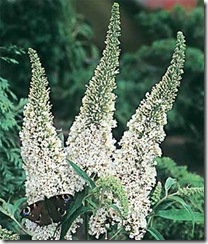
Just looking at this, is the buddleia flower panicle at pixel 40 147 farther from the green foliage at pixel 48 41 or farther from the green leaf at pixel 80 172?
the green foliage at pixel 48 41

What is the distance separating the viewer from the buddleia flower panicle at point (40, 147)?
103cm

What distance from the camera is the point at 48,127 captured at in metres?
1.03

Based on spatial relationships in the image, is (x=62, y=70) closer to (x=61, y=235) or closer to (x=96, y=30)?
(x=96, y=30)

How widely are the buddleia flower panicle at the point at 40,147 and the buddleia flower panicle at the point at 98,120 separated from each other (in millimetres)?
31

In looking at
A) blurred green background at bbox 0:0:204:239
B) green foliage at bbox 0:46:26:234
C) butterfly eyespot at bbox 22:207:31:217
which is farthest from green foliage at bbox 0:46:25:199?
blurred green background at bbox 0:0:204:239

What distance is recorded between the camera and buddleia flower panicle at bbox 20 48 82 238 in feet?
3.37

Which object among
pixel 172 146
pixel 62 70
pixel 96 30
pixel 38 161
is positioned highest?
pixel 96 30

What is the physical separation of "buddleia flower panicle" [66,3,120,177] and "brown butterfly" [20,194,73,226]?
62mm

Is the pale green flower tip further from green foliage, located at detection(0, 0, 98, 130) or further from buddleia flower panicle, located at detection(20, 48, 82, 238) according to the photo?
green foliage, located at detection(0, 0, 98, 130)

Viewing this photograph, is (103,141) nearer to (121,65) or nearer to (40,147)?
(40,147)

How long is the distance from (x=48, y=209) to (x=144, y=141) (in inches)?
7.4

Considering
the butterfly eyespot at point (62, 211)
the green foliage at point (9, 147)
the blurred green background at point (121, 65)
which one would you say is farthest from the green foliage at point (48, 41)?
the butterfly eyespot at point (62, 211)

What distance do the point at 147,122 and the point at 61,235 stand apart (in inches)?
9.1

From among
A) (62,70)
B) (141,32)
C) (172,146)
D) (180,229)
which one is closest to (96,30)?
(141,32)
